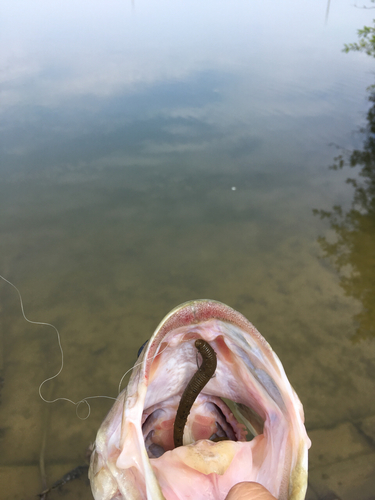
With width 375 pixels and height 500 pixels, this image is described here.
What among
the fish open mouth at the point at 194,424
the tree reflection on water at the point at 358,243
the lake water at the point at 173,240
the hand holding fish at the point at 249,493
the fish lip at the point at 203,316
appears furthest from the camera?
the tree reflection on water at the point at 358,243

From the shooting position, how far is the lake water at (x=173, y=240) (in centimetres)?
238

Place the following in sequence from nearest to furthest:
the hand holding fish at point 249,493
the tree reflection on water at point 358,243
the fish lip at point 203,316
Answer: the hand holding fish at point 249,493
the fish lip at point 203,316
the tree reflection on water at point 358,243

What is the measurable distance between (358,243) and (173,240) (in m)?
1.82

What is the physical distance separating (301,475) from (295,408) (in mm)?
196

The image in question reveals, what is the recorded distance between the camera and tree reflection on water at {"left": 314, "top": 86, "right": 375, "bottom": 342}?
307cm

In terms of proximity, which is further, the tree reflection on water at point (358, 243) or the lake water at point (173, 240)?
the tree reflection on water at point (358, 243)

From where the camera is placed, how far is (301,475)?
3.85ft

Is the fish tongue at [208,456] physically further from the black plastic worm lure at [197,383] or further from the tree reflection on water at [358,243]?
the tree reflection on water at [358,243]

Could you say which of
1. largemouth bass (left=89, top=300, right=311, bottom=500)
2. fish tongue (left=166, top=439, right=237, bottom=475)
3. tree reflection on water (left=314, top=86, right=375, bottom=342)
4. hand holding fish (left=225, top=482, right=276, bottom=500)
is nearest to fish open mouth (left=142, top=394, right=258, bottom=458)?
largemouth bass (left=89, top=300, right=311, bottom=500)

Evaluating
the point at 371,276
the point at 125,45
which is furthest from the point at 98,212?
the point at 125,45

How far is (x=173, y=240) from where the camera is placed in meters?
3.70

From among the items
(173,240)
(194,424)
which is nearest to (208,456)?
(194,424)

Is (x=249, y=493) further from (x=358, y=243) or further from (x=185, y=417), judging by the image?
(x=358, y=243)

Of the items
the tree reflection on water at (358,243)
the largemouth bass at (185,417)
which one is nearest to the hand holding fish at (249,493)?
the largemouth bass at (185,417)
